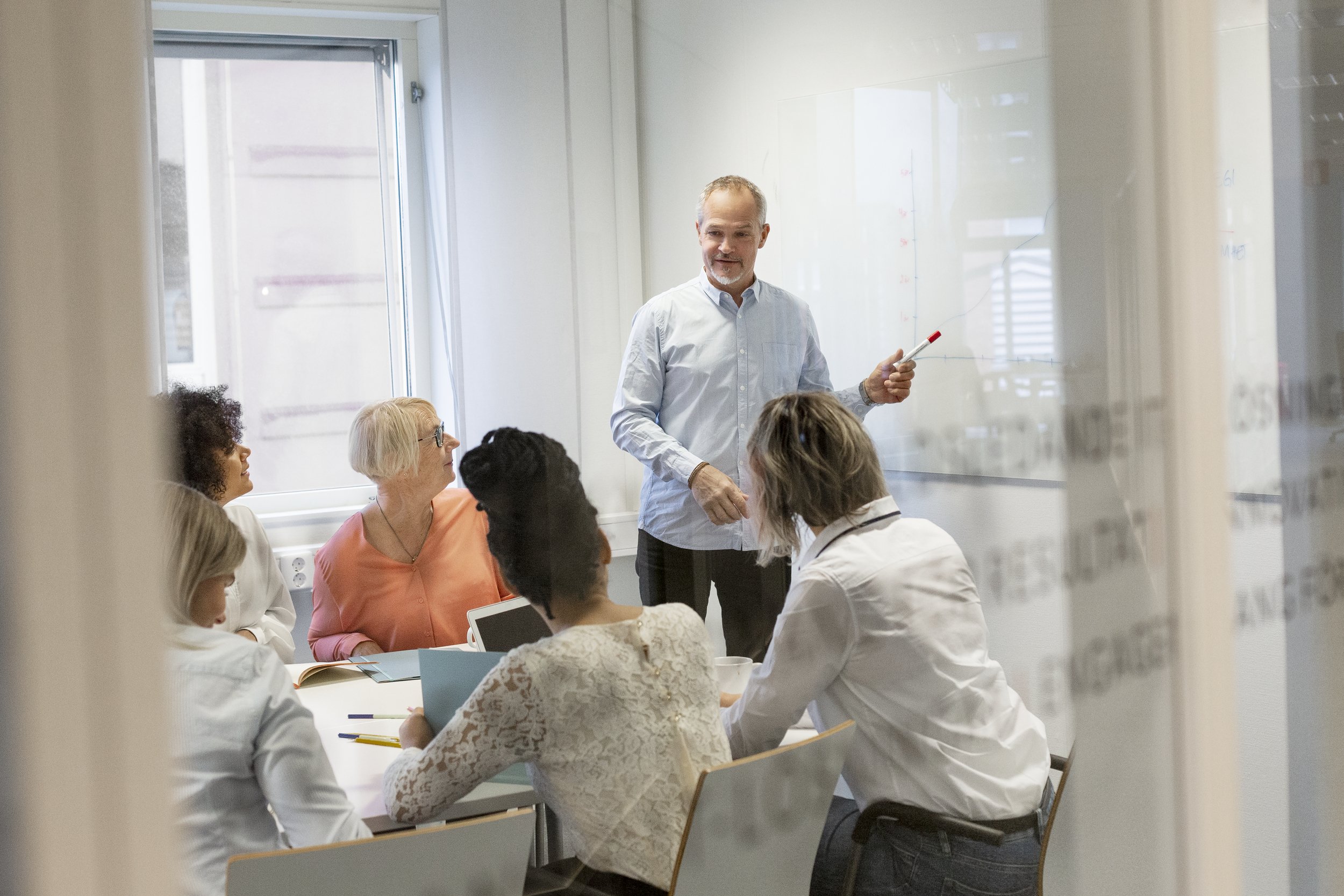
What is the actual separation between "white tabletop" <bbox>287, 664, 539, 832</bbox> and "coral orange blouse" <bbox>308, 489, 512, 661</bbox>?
0.08 ft

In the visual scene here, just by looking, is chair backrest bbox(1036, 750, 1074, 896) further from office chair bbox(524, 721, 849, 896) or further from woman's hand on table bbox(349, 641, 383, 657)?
woman's hand on table bbox(349, 641, 383, 657)

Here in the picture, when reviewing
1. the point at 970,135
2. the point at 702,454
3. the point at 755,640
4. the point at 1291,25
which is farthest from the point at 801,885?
the point at 1291,25

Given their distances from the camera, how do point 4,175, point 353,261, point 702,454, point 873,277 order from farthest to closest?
1. point 873,277
2. point 702,454
3. point 353,261
4. point 4,175

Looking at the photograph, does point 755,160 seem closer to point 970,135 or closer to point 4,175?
point 970,135

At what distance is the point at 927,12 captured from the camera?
1127 mm

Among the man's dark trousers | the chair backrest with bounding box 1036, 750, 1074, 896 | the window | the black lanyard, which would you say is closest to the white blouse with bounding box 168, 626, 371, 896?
the window

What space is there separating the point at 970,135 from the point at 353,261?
73 cm

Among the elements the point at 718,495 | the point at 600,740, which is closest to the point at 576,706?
the point at 600,740

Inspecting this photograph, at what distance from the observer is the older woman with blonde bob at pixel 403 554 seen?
69 centimetres

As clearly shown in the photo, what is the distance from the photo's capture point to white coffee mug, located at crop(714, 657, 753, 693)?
937 mm

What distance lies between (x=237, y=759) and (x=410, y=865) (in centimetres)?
16

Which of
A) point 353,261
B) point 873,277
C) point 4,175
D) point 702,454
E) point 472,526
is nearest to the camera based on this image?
point 4,175

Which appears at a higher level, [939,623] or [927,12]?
[927,12]

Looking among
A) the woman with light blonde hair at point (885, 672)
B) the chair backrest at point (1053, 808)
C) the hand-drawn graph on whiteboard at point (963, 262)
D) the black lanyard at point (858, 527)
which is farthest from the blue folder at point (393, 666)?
the chair backrest at point (1053, 808)
